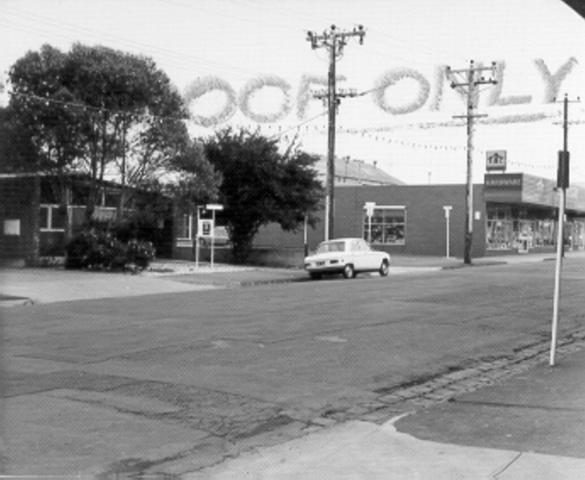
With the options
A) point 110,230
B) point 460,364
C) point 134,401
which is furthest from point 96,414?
point 110,230

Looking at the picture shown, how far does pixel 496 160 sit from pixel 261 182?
17826 mm

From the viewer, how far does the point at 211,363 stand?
10742 mm

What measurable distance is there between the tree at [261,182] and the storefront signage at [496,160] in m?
14.9

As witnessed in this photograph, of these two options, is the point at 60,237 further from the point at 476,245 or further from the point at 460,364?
the point at 476,245

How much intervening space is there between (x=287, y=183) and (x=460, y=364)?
2597 centimetres

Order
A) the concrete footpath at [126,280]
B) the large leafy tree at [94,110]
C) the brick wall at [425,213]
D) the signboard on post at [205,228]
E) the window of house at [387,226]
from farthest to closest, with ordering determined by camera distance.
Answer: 1. the window of house at [387,226]
2. the brick wall at [425,213]
3. the signboard on post at [205,228]
4. the large leafy tree at [94,110]
5. the concrete footpath at [126,280]

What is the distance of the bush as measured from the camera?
2962 centimetres

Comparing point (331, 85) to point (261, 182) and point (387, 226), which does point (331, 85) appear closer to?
point (261, 182)

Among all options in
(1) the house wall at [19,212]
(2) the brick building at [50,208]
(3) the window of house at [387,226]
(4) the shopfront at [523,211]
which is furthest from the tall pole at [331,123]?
(4) the shopfront at [523,211]

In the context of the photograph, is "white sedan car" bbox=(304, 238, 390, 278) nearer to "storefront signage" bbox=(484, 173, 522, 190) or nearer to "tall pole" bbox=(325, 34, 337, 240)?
"tall pole" bbox=(325, 34, 337, 240)

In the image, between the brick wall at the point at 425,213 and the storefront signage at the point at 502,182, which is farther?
the storefront signage at the point at 502,182

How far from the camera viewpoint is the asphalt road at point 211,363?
6.98 m

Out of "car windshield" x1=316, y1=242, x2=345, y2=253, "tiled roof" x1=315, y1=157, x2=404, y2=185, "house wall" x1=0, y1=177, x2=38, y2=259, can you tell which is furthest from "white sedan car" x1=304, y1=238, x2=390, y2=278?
"tiled roof" x1=315, y1=157, x2=404, y2=185

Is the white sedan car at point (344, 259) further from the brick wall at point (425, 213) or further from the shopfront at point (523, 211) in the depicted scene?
the shopfront at point (523, 211)
